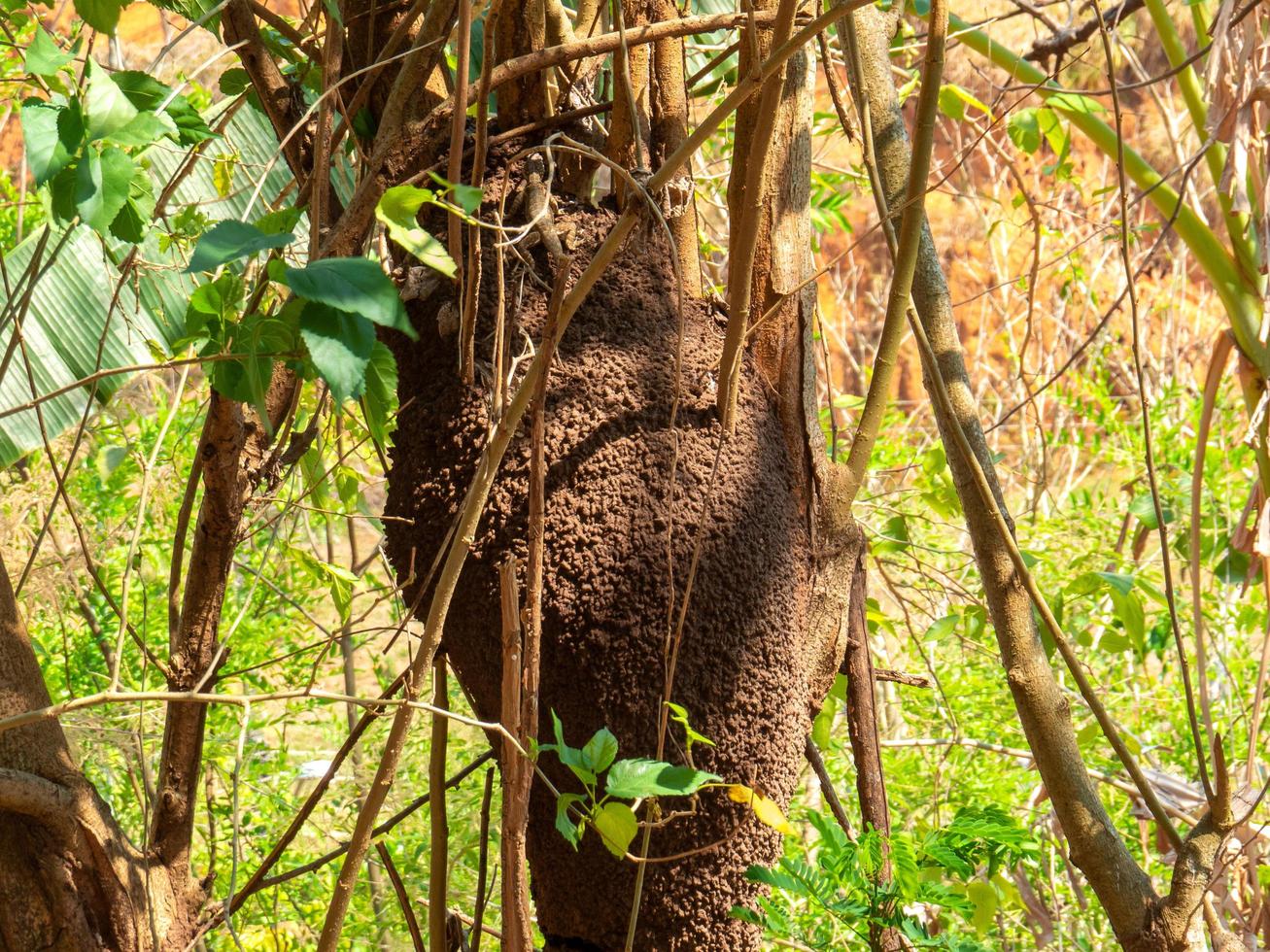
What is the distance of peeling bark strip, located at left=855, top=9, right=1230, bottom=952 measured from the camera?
1.12 meters

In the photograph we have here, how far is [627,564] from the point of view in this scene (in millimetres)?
947

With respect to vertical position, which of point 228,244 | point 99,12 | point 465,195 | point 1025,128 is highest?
point 1025,128

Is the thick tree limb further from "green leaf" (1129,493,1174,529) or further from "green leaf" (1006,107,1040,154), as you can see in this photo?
"green leaf" (1129,493,1174,529)

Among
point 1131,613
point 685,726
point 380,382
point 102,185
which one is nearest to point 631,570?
point 685,726

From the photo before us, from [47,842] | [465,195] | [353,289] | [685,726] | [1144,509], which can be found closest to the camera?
[353,289]

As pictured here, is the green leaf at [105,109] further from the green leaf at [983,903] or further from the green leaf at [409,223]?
the green leaf at [983,903]

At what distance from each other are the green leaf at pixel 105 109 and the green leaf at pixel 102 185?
18mm

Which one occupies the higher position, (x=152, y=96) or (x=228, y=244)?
(x=152, y=96)

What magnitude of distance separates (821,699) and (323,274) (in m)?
0.67

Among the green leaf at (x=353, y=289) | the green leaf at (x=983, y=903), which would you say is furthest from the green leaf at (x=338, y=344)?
the green leaf at (x=983, y=903)

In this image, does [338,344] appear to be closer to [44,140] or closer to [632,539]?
[44,140]

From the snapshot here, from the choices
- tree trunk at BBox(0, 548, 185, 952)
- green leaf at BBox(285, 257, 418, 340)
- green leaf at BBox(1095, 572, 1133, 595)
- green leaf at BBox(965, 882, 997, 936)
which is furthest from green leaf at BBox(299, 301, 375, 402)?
green leaf at BBox(1095, 572, 1133, 595)

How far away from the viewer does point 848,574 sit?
3.61 ft

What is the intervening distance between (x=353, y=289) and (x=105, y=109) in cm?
20
